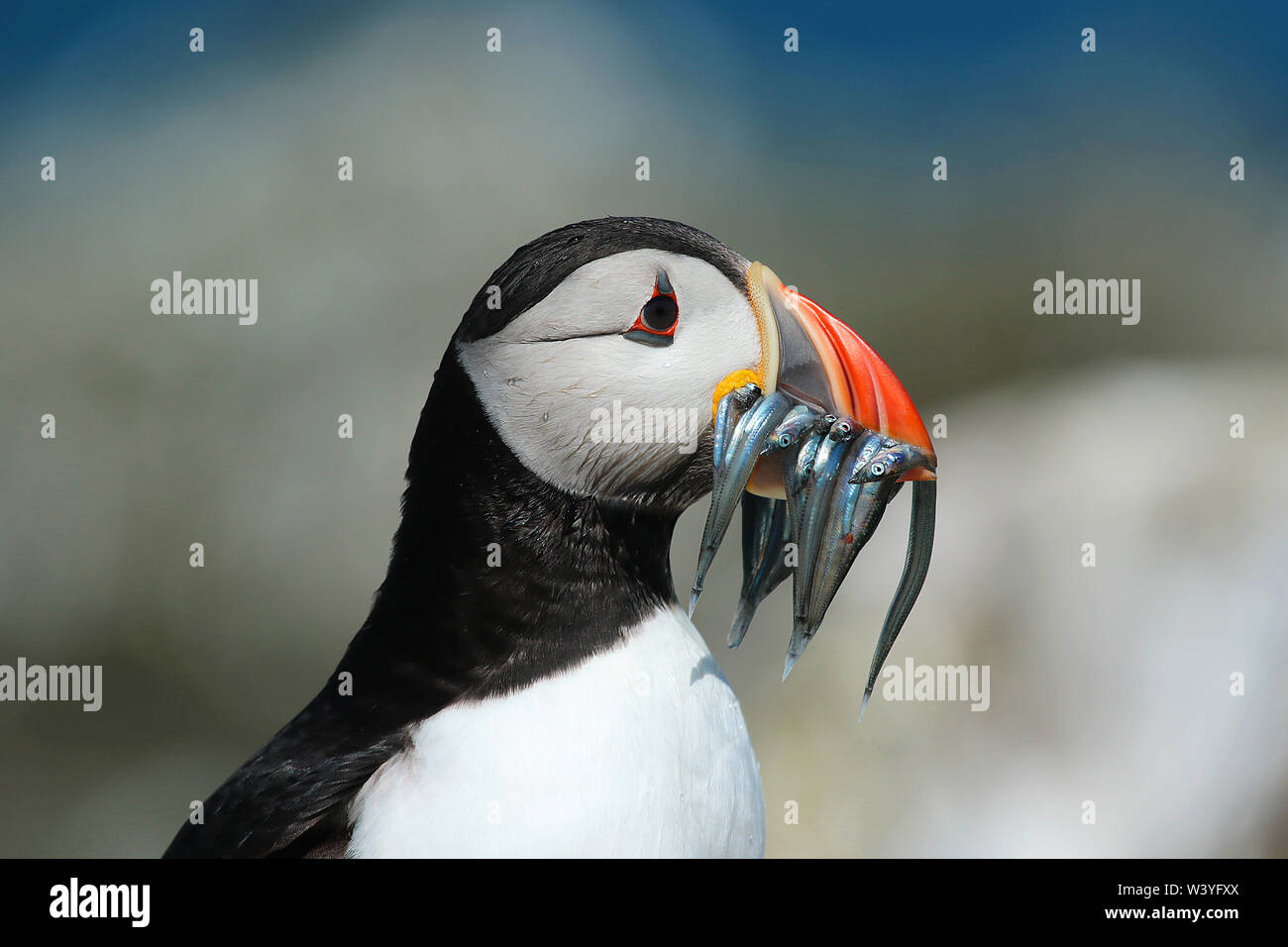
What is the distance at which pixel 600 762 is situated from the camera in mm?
2258

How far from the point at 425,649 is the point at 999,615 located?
3.55m

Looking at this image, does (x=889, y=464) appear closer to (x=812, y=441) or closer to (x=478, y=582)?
(x=812, y=441)

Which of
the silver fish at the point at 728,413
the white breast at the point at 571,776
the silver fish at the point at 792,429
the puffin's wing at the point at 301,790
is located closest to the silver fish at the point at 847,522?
the silver fish at the point at 792,429

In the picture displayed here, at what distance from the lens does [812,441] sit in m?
2.32

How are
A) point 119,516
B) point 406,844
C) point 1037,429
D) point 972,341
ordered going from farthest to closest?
1. point 972,341
2. point 119,516
3. point 1037,429
4. point 406,844

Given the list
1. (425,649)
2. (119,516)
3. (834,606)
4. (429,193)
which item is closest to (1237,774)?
(834,606)

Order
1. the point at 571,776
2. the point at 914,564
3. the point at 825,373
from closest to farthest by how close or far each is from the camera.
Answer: the point at 571,776, the point at 825,373, the point at 914,564

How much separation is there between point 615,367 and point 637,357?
0.05 metres

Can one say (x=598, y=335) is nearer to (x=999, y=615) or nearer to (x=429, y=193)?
(x=999, y=615)

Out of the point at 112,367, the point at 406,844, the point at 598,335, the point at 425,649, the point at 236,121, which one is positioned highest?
the point at 236,121

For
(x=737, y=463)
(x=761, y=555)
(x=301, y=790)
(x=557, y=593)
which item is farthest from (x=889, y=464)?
(x=301, y=790)

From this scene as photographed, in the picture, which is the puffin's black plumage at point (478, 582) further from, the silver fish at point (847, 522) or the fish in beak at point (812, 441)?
the silver fish at point (847, 522)

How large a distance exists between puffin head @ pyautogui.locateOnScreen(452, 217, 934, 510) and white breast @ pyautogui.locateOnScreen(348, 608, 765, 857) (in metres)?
0.43

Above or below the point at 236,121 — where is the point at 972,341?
below
